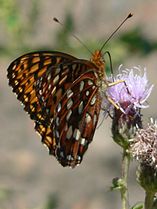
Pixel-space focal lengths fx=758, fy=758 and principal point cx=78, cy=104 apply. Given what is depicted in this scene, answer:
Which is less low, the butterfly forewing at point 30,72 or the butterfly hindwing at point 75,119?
the butterfly forewing at point 30,72

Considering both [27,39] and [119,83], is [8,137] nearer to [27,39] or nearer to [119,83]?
[27,39]

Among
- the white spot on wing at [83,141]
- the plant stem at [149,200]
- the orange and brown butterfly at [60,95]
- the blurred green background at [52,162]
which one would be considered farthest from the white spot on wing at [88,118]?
the blurred green background at [52,162]

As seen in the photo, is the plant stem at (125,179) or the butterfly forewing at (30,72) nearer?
the plant stem at (125,179)

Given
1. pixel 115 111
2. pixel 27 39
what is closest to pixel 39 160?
pixel 27 39

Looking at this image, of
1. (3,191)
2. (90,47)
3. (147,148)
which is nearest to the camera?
(147,148)

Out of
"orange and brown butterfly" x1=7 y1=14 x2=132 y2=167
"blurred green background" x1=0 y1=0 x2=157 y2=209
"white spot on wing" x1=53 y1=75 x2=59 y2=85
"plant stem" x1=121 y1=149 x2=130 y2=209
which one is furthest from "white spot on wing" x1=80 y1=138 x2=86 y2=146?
"blurred green background" x1=0 y1=0 x2=157 y2=209

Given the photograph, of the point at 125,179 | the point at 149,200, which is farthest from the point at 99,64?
the point at 149,200

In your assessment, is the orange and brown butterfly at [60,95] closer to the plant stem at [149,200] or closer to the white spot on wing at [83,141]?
the white spot on wing at [83,141]

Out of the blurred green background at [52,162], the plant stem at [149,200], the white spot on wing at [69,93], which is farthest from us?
the blurred green background at [52,162]

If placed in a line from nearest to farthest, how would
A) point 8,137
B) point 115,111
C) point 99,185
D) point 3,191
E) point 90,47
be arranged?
point 115,111 < point 3,191 < point 90,47 < point 99,185 < point 8,137
